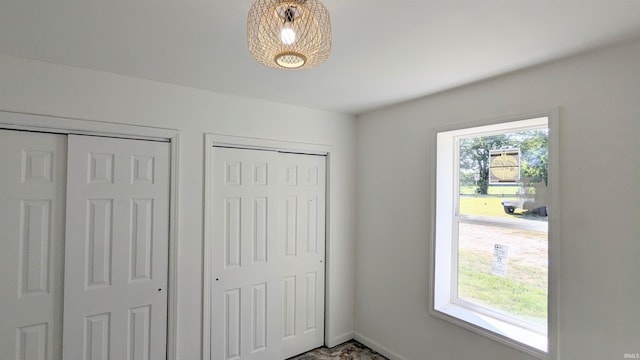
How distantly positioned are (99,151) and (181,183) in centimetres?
56

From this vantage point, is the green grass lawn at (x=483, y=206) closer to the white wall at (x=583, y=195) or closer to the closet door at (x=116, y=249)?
the white wall at (x=583, y=195)

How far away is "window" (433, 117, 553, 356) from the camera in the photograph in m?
2.11

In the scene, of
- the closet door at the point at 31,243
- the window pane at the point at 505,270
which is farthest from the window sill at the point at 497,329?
the closet door at the point at 31,243

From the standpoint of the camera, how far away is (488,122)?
220cm

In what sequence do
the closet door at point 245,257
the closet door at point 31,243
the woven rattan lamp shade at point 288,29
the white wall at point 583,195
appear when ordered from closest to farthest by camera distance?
1. the woven rattan lamp shade at point 288,29
2. the white wall at point 583,195
3. the closet door at point 31,243
4. the closet door at point 245,257

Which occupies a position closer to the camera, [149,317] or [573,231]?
[573,231]

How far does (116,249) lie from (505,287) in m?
2.89

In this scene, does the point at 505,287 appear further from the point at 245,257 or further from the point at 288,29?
the point at 288,29

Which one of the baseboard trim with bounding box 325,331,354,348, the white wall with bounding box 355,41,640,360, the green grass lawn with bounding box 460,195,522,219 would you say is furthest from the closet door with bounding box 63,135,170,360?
the green grass lawn with bounding box 460,195,522,219

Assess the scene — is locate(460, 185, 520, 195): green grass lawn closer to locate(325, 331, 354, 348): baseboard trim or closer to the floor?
the floor

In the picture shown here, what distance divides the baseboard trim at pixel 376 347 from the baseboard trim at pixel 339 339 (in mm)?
60

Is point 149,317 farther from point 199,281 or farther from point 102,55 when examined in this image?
point 102,55

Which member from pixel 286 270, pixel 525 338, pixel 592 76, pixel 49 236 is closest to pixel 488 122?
pixel 592 76

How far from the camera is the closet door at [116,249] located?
2.01 meters
